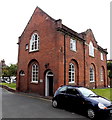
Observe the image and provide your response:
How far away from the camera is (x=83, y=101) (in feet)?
23.6

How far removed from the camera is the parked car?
21.3 feet

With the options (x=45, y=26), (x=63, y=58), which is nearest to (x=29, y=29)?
(x=45, y=26)

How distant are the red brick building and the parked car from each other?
411 centimetres

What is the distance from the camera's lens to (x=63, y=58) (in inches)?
542

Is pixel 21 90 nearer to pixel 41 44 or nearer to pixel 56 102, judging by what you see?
pixel 41 44

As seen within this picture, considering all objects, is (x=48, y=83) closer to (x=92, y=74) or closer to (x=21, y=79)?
→ (x=21, y=79)

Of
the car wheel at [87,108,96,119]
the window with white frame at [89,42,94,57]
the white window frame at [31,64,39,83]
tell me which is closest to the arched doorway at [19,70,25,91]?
the white window frame at [31,64,39,83]

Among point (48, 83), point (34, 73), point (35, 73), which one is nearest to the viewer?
point (48, 83)

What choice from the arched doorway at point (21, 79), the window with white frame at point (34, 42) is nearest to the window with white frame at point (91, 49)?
the window with white frame at point (34, 42)

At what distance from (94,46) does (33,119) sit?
58.4 ft

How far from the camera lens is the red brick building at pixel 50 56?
13.5 m

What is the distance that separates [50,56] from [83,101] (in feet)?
24.8

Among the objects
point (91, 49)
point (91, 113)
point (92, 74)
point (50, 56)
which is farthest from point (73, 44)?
point (91, 113)

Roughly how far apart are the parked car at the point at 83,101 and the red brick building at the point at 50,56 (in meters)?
4.11
